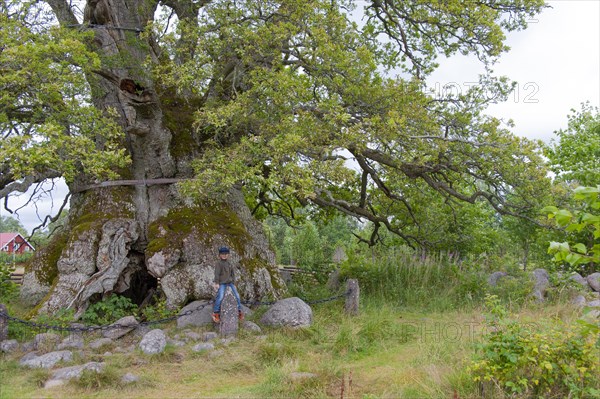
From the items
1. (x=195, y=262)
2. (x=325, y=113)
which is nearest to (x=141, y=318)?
(x=195, y=262)

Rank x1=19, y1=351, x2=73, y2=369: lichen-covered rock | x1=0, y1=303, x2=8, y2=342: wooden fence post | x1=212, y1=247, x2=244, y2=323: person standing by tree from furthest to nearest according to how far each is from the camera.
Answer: x1=212, y1=247, x2=244, y2=323: person standing by tree < x1=0, y1=303, x2=8, y2=342: wooden fence post < x1=19, y1=351, x2=73, y2=369: lichen-covered rock

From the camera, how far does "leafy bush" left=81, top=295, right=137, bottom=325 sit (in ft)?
27.6

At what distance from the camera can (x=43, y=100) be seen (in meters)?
7.59

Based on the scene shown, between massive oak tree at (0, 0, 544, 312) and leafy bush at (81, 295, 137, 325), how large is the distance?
228 millimetres

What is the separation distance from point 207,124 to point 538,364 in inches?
271

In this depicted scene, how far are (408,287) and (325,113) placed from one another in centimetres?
483

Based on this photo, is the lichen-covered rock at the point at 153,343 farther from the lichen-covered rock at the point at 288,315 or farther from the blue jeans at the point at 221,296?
the lichen-covered rock at the point at 288,315

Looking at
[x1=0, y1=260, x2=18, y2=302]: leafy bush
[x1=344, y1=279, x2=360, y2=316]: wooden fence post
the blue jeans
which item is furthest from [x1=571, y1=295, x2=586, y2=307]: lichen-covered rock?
[x1=0, y1=260, x2=18, y2=302]: leafy bush

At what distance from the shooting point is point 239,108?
8719mm

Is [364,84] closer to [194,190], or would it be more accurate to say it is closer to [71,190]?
[194,190]

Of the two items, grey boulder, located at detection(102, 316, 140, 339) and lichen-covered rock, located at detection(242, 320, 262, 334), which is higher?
grey boulder, located at detection(102, 316, 140, 339)

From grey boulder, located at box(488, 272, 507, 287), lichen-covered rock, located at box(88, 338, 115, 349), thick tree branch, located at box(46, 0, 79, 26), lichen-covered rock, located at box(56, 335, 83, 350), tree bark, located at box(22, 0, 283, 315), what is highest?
thick tree branch, located at box(46, 0, 79, 26)

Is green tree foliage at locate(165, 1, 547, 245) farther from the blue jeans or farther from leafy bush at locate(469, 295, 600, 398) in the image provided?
leafy bush at locate(469, 295, 600, 398)

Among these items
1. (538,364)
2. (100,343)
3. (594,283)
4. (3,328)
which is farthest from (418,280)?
(3,328)
